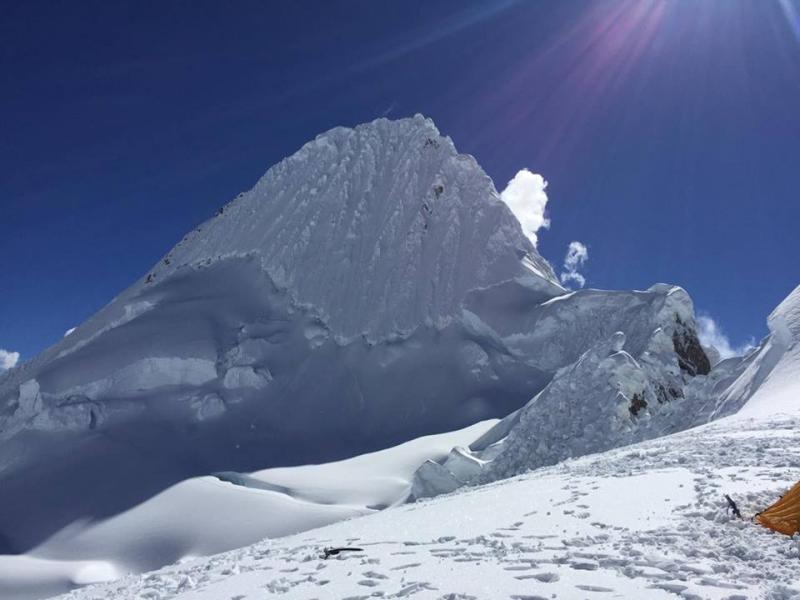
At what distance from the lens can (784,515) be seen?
345 inches

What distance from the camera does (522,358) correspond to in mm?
76812

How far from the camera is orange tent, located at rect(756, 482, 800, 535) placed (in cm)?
854

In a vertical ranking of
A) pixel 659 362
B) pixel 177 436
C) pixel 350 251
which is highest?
pixel 350 251

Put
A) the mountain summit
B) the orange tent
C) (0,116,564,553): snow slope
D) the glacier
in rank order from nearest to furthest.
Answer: the orange tent < the glacier < the mountain summit < (0,116,564,553): snow slope

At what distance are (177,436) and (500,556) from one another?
62.4 meters

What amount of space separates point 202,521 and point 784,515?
136ft

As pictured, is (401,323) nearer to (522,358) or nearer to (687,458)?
(522,358)

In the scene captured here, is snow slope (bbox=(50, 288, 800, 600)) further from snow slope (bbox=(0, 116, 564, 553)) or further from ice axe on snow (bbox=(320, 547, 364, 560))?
snow slope (bbox=(0, 116, 564, 553))

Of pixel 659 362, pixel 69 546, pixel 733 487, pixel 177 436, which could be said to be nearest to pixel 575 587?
pixel 733 487

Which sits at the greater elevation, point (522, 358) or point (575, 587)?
point (522, 358)

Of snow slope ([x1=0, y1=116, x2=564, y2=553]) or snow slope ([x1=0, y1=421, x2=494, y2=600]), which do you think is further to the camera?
snow slope ([x1=0, y1=116, x2=564, y2=553])

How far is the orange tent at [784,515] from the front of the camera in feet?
28.0

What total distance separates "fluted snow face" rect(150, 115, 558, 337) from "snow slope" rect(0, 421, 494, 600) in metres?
32.1

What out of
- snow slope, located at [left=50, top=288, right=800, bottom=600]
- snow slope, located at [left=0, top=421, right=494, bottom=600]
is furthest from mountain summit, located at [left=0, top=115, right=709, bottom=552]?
snow slope, located at [left=50, top=288, right=800, bottom=600]
